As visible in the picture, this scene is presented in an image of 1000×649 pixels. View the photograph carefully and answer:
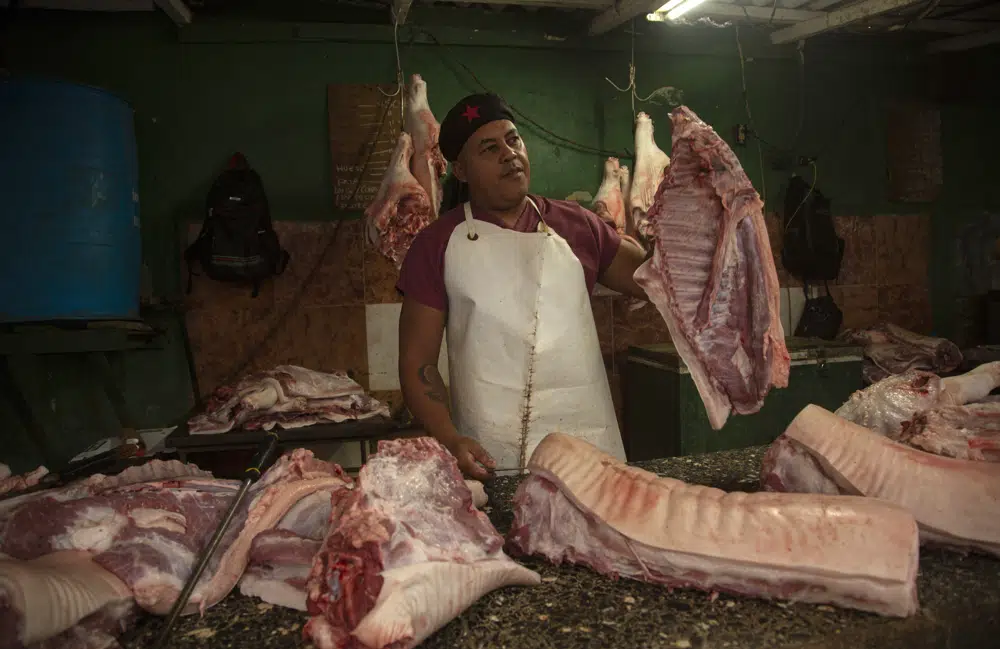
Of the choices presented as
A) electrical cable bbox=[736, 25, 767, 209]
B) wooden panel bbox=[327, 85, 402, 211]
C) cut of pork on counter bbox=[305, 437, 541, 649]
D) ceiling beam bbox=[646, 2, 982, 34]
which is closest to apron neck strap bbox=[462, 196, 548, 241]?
cut of pork on counter bbox=[305, 437, 541, 649]

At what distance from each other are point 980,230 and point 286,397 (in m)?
6.96

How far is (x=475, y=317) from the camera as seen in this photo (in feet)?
9.94

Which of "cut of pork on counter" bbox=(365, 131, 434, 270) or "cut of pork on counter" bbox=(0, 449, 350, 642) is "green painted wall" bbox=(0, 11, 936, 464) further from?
"cut of pork on counter" bbox=(0, 449, 350, 642)

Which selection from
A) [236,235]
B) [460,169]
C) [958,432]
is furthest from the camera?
[236,235]

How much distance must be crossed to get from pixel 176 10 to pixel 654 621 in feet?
16.6

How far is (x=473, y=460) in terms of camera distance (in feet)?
7.09

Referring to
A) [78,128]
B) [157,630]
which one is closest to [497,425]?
[157,630]

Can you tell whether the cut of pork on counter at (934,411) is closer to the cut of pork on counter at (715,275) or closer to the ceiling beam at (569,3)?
the cut of pork on counter at (715,275)

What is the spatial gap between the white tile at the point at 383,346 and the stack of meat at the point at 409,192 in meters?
1.36

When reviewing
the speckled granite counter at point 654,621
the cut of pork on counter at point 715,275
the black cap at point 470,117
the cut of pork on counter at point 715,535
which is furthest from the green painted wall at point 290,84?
the speckled granite counter at point 654,621

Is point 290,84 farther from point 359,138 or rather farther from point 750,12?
point 750,12

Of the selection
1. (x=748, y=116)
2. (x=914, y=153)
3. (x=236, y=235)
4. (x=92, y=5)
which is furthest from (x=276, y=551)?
(x=914, y=153)

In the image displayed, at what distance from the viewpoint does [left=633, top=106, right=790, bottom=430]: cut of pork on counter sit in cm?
183

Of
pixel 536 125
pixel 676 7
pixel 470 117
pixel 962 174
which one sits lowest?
pixel 470 117
